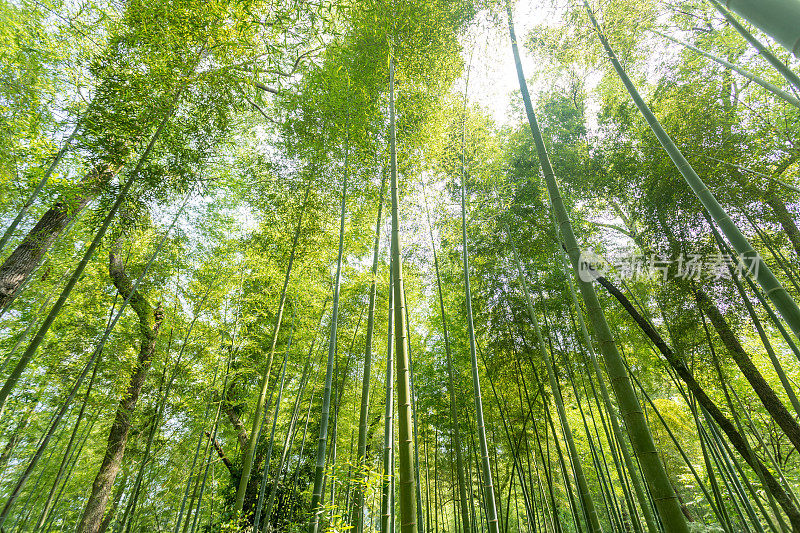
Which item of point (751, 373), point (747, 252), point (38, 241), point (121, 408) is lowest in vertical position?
point (747, 252)

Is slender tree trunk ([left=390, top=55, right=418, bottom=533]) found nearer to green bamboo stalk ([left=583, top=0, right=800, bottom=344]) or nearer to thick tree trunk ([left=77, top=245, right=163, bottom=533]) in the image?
green bamboo stalk ([left=583, top=0, right=800, bottom=344])

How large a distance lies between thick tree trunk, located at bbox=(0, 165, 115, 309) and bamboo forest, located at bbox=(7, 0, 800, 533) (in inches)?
1.3

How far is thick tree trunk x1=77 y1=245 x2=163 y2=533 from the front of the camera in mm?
5465

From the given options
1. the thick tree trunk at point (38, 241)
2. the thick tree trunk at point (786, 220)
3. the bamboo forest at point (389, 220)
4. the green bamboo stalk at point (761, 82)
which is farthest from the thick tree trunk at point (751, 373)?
the thick tree trunk at point (38, 241)

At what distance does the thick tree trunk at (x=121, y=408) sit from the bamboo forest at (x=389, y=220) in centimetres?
5

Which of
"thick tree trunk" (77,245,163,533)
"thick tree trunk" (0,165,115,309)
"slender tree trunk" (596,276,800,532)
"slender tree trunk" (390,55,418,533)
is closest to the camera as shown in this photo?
"slender tree trunk" (390,55,418,533)

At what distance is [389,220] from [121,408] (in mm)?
5355

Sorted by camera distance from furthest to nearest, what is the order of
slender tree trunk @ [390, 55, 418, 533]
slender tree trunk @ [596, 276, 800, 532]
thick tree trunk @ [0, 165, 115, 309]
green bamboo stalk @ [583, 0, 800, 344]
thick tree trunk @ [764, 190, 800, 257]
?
thick tree trunk @ [764, 190, 800, 257]
slender tree trunk @ [596, 276, 800, 532]
thick tree trunk @ [0, 165, 115, 309]
slender tree trunk @ [390, 55, 418, 533]
green bamboo stalk @ [583, 0, 800, 344]

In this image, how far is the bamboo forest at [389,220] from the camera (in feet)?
10.8

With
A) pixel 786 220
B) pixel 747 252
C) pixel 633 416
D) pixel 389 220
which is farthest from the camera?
pixel 389 220

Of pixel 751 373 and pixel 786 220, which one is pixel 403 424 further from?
pixel 786 220

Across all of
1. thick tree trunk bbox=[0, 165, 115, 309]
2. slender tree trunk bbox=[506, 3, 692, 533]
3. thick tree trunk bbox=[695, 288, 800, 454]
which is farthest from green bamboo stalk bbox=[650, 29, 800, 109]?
thick tree trunk bbox=[0, 165, 115, 309]

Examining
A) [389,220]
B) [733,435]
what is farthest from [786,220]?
[389,220]

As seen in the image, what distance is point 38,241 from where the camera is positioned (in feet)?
13.1
